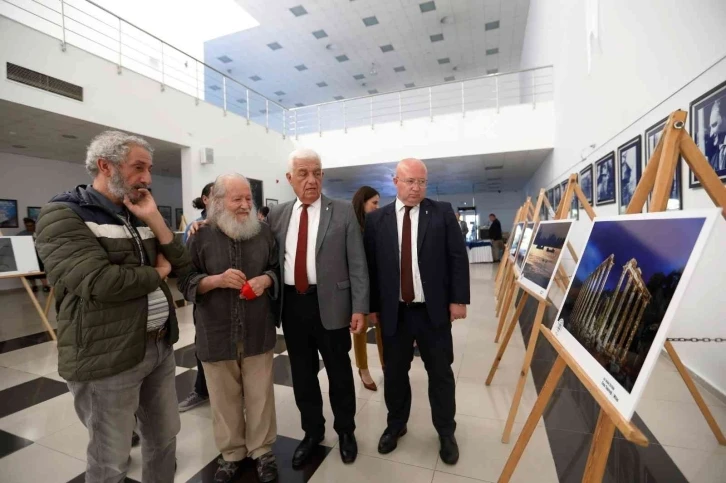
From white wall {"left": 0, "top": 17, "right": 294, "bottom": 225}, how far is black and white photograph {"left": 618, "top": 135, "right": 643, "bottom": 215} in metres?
7.04

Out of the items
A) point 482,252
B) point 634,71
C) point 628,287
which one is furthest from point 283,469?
point 482,252

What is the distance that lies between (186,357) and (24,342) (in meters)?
2.23

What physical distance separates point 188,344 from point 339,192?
487 inches

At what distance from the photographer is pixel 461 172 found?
1156 cm

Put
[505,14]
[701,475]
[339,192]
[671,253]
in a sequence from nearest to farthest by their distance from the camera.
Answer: [671,253] < [701,475] < [505,14] < [339,192]

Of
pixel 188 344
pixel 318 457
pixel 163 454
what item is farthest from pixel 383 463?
pixel 188 344

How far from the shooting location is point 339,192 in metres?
15.7

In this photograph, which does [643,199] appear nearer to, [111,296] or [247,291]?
[247,291]

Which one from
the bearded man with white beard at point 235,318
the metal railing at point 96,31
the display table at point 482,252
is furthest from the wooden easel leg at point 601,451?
the display table at point 482,252

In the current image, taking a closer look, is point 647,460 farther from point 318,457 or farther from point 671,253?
point 318,457

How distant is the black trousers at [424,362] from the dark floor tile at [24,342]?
4.24 m

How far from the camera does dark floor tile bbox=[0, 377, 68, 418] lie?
8.26 feet

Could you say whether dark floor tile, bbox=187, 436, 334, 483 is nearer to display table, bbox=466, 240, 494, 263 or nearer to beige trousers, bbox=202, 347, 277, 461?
beige trousers, bbox=202, 347, 277, 461

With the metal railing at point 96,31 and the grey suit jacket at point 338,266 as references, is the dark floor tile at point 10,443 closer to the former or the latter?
the grey suit jacket at point 338,266
